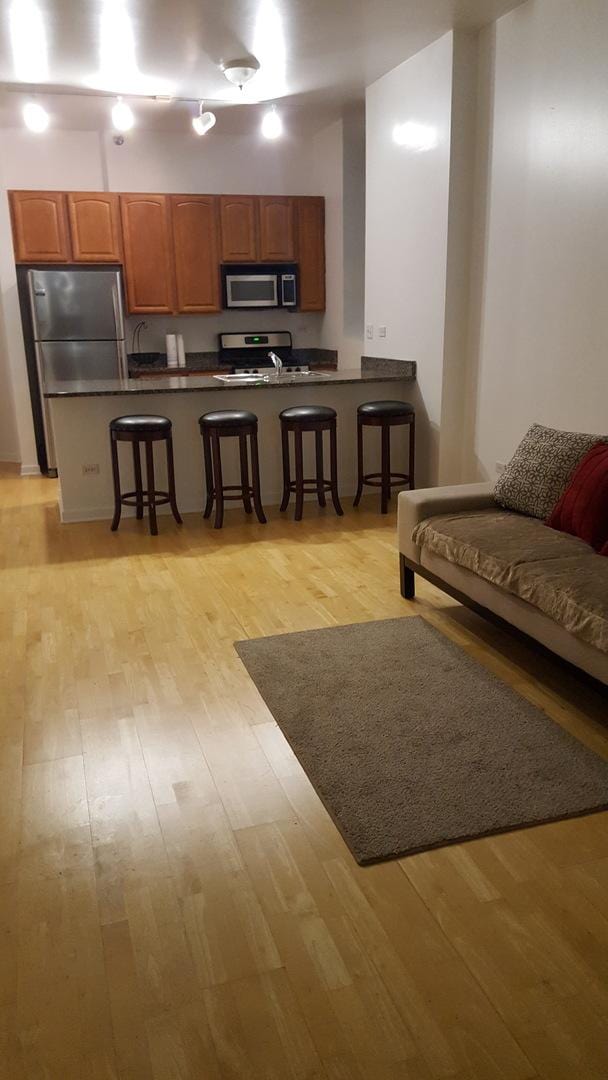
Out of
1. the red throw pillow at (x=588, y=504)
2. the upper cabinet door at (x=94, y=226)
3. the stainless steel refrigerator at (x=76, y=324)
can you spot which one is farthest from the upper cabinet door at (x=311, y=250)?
the red throw pillow at (x=588, y=504)

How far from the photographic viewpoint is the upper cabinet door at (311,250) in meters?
7.18

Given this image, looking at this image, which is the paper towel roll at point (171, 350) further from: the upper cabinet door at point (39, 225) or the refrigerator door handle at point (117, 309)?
the upper cabinet door at point (39, 225)

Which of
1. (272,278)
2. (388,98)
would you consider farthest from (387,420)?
(272,278)

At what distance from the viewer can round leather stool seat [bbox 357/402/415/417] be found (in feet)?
17.1

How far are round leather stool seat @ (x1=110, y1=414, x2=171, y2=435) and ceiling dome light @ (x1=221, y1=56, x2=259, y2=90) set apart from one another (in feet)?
6.95

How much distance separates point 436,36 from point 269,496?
3.01m

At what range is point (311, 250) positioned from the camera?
23.9 ft

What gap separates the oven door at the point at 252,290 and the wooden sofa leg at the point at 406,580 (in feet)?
13.9

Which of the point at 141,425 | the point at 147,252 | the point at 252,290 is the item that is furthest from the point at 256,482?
the point at 147,252

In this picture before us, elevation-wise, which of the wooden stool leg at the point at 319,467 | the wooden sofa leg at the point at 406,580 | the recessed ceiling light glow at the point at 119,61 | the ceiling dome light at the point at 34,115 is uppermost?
the recessed ceiling light glow at the point at 119,61

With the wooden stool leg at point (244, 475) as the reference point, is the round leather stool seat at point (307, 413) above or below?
above

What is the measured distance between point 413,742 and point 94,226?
5675 millimetres

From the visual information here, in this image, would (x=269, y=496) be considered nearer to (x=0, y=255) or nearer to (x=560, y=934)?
(x=0, y=255)

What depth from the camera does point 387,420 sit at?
17.0ft
